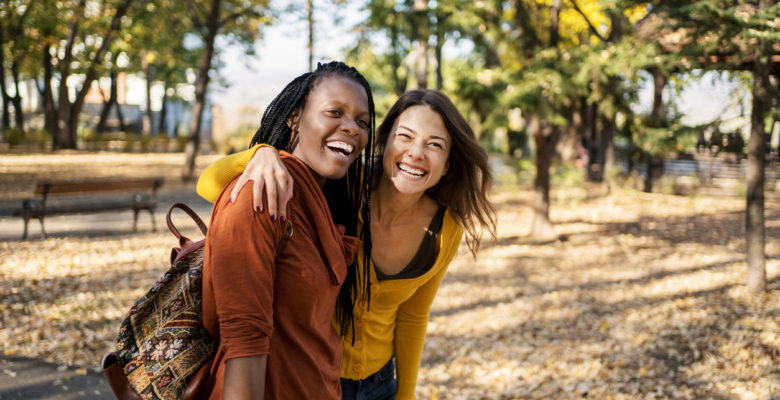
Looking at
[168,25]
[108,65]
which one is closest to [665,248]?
[168,25]

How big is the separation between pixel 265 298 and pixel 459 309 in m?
6.67

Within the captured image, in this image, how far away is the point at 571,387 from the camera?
534 centimetres

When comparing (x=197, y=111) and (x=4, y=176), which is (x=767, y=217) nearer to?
(x=197, y=111)

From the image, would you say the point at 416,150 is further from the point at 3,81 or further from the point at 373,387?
the point at 3,81

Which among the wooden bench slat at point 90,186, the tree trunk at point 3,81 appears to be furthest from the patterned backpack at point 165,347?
the tree trunk at point 3,81

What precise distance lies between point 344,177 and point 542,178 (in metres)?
9.78

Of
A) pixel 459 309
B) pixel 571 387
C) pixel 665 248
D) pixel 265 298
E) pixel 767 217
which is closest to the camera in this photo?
pixel 265 298

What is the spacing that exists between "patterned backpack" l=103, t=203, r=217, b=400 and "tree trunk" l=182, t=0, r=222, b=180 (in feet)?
56.1

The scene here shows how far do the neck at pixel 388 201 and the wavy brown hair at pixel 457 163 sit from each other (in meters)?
0.05

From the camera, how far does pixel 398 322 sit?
259 cm

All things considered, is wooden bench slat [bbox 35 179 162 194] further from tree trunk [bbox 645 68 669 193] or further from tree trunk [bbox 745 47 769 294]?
tree trunk [bbox 645 68 669 193]

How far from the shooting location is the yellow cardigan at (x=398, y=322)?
229 cm

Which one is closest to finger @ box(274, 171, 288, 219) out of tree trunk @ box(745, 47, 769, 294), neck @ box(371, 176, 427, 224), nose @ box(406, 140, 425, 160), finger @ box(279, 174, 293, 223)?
finger @ box(279, 174, 293, 223)

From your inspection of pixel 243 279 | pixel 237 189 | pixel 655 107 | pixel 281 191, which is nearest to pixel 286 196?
pixel 281 191
